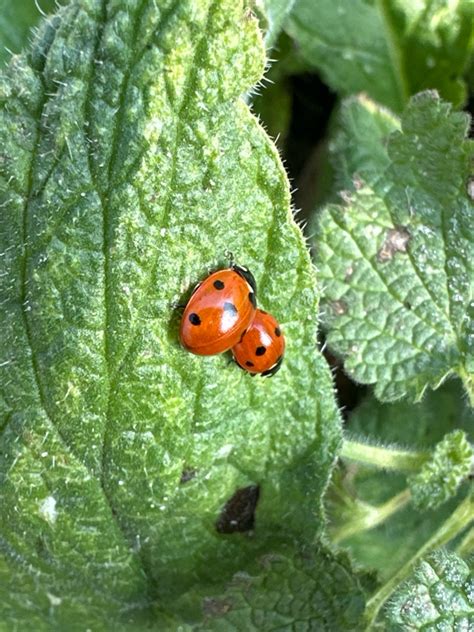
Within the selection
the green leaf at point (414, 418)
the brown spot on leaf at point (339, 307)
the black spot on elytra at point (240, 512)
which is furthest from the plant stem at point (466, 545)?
the brown spot on leaf at point (339, 307)

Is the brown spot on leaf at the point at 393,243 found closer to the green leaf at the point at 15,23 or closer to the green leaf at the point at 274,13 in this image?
the green leaf at the point at 274,13

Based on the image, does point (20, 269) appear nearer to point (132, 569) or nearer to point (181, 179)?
point (181, 179)

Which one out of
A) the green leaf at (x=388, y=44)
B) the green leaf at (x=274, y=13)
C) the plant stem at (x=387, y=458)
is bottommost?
the plant stem at (x=387, y=458)

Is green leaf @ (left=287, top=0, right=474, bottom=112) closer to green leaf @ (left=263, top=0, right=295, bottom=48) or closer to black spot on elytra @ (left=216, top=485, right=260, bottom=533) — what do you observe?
green leaf @ (left=263, top=0, right=295, bottom=48)

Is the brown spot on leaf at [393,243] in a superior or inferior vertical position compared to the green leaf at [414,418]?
superior

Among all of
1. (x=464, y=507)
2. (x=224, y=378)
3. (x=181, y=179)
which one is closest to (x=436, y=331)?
(x=464, y=507)

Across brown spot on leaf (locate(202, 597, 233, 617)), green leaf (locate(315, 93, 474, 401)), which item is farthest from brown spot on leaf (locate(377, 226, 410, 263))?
brown spot on leaf (locate(202, 597, 233, 617))

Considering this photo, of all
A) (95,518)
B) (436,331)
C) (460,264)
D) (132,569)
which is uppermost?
(460,264)

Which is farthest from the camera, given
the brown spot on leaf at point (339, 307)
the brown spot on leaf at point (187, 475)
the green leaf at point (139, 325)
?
the brown spot on leaf at point (339, 307)
